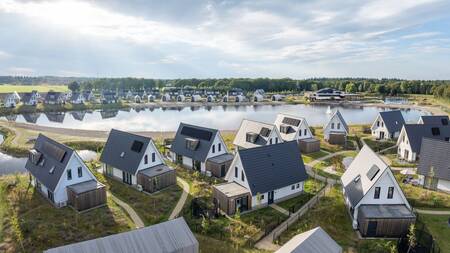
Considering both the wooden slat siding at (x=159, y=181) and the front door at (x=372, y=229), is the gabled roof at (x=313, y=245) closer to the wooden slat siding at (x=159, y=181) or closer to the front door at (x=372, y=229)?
the front door at (x=372, y=229)

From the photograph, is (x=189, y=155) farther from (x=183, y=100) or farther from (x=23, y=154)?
(x=183, y=100)

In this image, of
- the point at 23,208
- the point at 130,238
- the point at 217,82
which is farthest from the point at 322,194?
the point at 217,82

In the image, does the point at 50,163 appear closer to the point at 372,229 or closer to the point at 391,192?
the point at 372,229

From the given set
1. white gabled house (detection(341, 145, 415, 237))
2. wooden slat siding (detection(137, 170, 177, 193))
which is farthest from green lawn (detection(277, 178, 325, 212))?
wooden slat siding (detection(137, 170, 177, 193))

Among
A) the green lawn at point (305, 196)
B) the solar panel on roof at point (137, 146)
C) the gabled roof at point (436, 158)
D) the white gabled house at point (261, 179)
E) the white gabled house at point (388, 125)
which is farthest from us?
the white gabled house at point (388, 125)

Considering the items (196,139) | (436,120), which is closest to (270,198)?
(196,139)

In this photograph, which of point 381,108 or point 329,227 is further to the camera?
point 381,108

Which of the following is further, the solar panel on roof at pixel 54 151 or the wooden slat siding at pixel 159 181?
the wooden slat siding at pixel 159 181

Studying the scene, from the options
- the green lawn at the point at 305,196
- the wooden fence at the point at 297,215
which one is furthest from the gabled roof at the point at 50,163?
the green lawn at the point at 305,196
